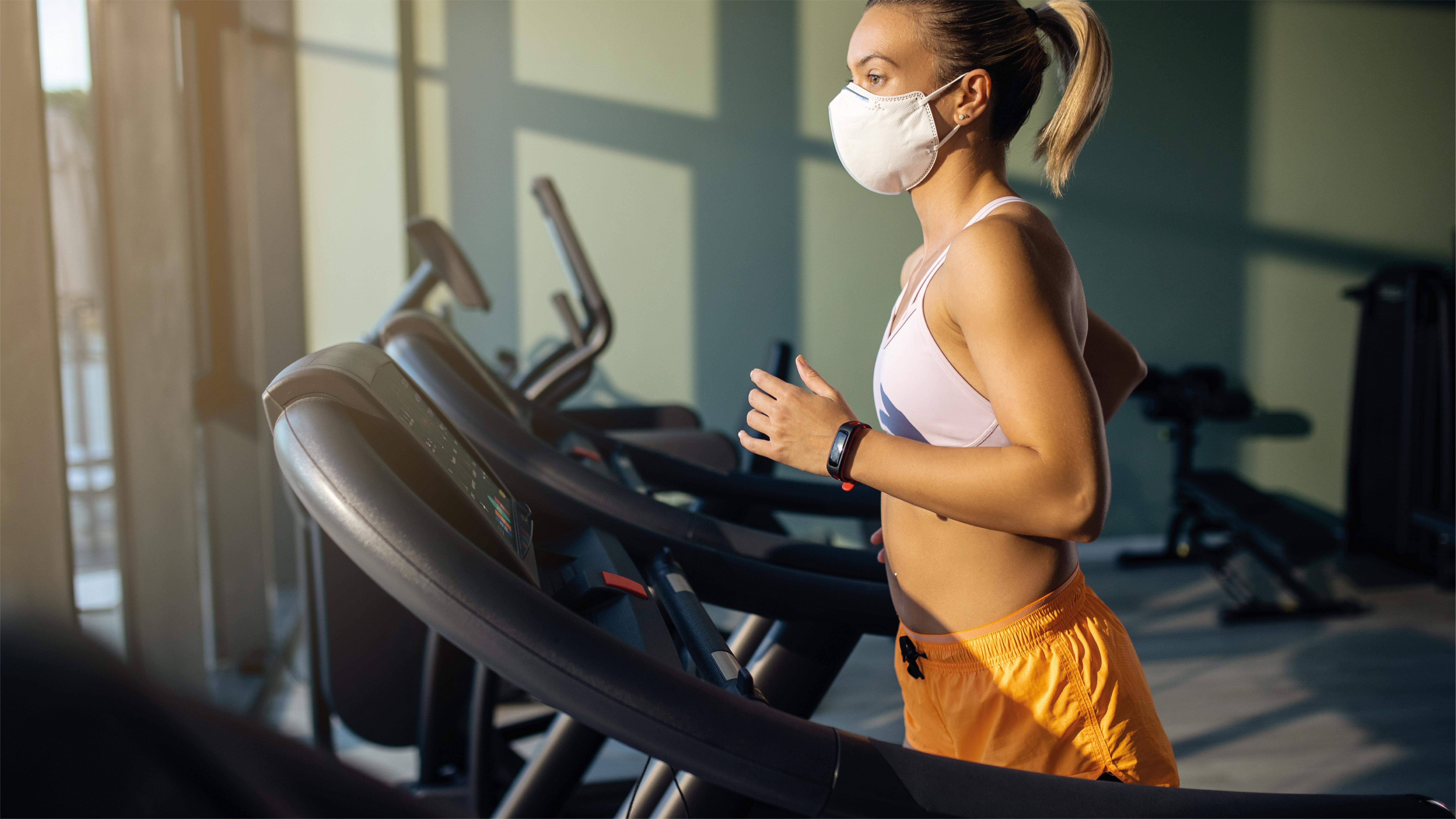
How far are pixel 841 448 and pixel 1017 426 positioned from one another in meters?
0.14

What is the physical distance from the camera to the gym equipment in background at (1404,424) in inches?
138

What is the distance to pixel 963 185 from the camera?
2.94ft

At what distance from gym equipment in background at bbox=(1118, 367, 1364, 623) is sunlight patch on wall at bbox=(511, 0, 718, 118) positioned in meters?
2.30

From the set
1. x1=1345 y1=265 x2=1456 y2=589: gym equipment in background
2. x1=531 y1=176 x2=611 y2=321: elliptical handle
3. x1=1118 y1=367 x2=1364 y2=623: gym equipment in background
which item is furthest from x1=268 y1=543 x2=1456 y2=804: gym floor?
x1=531 y1=176 x2=611 y2=321: elliptical handle

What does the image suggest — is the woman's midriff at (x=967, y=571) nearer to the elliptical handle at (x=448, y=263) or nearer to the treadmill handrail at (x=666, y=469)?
the treadmill handrail at (x=666, y=469)

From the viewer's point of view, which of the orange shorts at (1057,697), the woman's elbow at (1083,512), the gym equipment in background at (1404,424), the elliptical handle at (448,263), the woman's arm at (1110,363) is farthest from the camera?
the gym equipment in background at (1404,424)

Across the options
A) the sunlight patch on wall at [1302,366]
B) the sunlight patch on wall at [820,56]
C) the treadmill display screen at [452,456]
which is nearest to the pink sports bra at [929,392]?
the treadmill display screen at [452,456]

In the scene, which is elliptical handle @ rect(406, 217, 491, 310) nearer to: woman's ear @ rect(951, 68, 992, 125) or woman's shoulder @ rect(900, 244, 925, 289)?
woman's shoulder @ rect(900, 244, 925, 289)

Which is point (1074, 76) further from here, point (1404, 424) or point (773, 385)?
point (1404, 424)

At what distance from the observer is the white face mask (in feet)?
2.89

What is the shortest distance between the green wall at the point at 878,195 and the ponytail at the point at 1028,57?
3023 mm

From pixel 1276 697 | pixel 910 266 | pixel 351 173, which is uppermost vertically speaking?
pixel 351 173

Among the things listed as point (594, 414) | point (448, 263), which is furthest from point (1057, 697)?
point (594, 414)

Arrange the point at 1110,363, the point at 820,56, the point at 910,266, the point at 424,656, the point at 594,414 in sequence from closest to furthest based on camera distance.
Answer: the point at 1110,363 → the point at 910,266 → the point at 424,656 → the point at 594,414 → the point at 820,56
